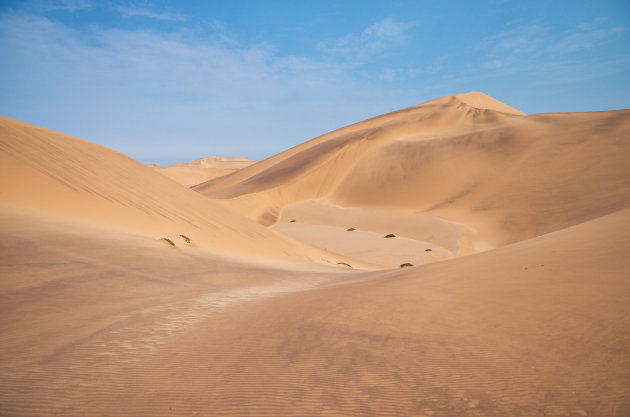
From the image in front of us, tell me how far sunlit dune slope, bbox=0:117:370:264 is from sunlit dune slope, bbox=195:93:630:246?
552 inches

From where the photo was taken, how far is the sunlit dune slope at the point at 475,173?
23516 mm

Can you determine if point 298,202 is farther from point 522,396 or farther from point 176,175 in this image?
point 176,175

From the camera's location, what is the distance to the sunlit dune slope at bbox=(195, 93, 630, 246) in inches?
926

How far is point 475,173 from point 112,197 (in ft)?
91.8

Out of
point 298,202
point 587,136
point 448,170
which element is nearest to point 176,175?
point 298,202

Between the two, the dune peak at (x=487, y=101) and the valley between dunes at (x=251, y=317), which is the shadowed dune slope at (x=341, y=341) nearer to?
the valley between dunes at (x=251, y=317)

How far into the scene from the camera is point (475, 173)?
3158 cm

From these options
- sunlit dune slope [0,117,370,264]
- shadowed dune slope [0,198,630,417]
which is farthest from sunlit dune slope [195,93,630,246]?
shadowed dune slope [0,198,630,417]

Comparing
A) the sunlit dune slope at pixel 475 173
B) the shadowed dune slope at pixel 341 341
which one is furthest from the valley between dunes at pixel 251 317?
the sunlit dune slope at pixel 475 173

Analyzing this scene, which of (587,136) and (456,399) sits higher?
(587,136)

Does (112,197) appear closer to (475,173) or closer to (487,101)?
(475,173)

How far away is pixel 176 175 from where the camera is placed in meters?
97.2

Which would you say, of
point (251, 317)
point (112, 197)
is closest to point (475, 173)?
point (112, 197)

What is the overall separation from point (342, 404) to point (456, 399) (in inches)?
32.4
